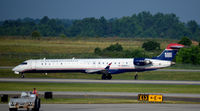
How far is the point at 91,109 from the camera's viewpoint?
29.2 metres

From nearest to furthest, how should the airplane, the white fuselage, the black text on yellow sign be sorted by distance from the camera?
1. the black text on yellow sign
2. the airplane
3. the white fuselage

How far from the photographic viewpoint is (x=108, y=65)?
59.0 meters

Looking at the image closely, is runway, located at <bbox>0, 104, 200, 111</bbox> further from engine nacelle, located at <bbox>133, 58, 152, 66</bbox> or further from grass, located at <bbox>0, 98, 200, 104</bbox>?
engine nacelle, located at <bbox>133, 58, 152, 66</bbox>

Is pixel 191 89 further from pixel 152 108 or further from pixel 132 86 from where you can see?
pixel 152 108

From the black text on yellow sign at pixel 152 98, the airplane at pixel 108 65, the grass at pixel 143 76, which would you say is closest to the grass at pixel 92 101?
the black text on yellow sign at pixel 152 98

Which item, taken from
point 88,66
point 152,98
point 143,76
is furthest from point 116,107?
point 143,76

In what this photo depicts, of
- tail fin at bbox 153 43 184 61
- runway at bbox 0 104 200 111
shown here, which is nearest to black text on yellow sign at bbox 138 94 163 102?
runway at bbox 0 104 200 111

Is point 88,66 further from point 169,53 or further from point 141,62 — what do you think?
point 169,53

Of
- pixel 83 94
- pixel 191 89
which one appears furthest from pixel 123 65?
pixel 83 94

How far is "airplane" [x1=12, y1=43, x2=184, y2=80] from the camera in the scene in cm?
5866

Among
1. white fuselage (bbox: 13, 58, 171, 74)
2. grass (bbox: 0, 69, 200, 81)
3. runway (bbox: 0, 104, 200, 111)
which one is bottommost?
runway (bbox: 0, 104, 200, 111)

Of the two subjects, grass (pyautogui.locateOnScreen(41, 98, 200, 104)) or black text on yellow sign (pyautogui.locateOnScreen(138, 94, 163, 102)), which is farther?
black text on yellow sign (pyautogui.locateOnScreen(138, 94, 163, 102))

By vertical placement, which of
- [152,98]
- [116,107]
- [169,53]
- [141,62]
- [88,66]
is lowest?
[116,107]

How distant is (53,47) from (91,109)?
84.0 metres
